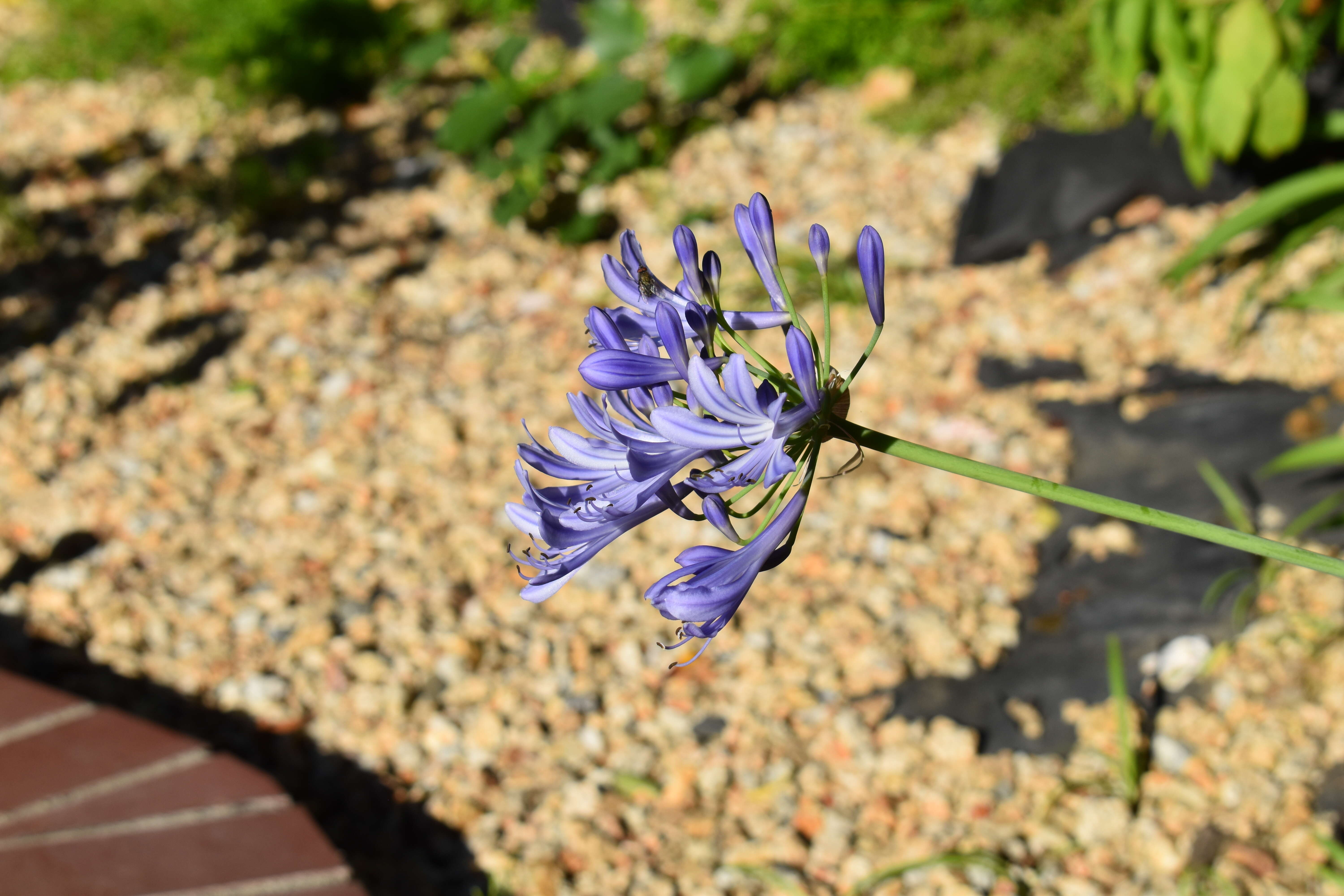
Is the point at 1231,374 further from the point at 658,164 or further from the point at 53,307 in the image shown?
the point at 53,307

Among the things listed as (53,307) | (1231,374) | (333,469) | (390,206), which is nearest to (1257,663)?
(1231,374)

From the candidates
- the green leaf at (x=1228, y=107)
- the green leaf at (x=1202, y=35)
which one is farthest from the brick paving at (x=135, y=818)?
the green leaf at (x=1202, y=35)

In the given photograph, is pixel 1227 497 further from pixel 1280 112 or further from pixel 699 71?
pixel 699 71

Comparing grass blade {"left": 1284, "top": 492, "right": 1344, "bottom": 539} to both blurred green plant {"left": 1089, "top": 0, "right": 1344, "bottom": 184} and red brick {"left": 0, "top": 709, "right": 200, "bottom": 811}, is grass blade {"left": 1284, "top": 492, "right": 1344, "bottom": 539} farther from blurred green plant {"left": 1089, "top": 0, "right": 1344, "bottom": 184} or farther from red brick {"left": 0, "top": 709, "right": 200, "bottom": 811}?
A: red brick {"left": 0, "top": 709, "right": 200, "bottom": 811}

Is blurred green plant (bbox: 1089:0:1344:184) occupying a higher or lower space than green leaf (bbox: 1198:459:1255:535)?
higher

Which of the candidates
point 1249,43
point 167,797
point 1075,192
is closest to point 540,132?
point 1075,192

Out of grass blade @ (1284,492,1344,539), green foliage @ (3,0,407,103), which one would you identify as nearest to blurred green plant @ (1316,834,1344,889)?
grass blade @ (1284,492,1344,539)
